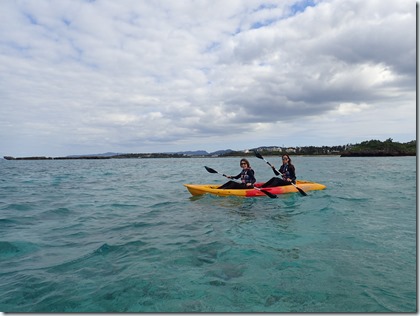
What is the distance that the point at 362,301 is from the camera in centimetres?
482

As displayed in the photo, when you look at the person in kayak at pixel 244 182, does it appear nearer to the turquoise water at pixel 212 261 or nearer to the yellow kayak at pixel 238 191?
the yellow kayak at pixel 238 191

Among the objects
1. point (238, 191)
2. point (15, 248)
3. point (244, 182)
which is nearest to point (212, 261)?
point (15, 248)

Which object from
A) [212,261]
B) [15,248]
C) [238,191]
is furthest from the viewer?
[238,191]

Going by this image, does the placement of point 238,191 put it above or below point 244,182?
below

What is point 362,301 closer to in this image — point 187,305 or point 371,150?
point 187,305

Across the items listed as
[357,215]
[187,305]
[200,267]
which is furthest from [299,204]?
[187,305]

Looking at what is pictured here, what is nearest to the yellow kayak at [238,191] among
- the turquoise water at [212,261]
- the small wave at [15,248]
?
the turquoise water at [212,261]

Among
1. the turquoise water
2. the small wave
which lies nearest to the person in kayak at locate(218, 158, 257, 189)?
the turquoise water

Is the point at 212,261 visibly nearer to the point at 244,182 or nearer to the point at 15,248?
the point at 15,248

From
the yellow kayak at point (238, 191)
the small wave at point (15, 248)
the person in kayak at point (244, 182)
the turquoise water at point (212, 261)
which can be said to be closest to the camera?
the turquoise water at point (212, 261)

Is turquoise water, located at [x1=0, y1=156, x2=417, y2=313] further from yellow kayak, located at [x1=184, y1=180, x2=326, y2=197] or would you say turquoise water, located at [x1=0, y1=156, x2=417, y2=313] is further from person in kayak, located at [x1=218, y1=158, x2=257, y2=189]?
person in kayak, located at [x1=218, y1=158, x2=257, y2=189]

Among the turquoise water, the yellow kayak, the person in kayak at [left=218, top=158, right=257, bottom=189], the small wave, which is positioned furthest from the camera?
the person in kayak at [left=218, top=158, right=257, bottom=189]

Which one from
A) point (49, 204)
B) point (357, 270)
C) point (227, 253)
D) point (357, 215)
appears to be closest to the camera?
point (357, 270)

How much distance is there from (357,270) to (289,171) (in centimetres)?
1138
